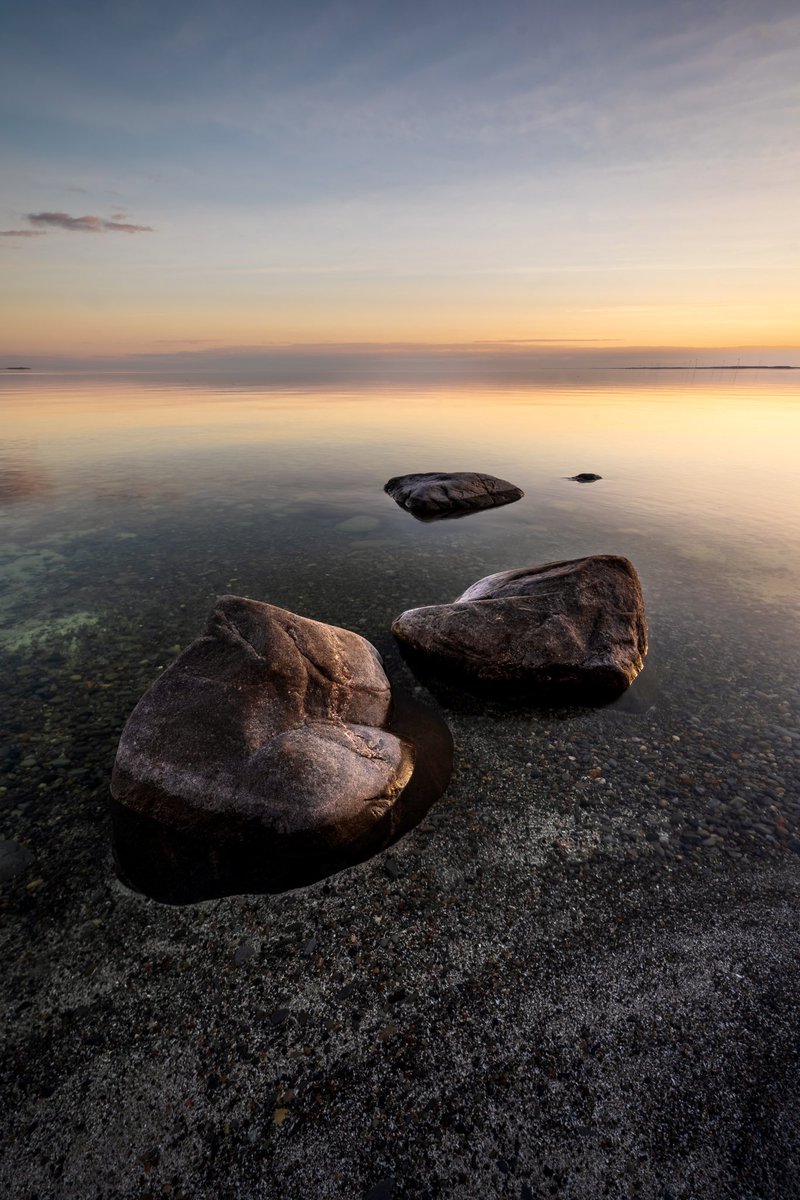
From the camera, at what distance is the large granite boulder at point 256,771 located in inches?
214

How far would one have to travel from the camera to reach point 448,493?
20.8 m

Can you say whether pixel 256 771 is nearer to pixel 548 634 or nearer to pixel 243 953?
pixel 243 953

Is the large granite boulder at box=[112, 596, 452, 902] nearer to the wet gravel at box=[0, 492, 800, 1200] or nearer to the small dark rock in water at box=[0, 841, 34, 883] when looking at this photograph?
the wet gravel at box=[0, 492, 800, 1200]

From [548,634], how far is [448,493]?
515 inches

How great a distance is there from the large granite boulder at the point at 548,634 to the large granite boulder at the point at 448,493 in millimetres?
10306

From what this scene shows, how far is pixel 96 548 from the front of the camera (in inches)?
614

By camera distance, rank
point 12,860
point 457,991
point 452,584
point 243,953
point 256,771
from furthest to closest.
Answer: point 452,584, point 256,771, point 12,860, point 243,953, point 457,991

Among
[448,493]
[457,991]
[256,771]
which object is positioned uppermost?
[256,771]

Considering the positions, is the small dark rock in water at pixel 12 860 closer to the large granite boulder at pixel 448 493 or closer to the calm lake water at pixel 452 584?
the calm lake water at pixel 452 584

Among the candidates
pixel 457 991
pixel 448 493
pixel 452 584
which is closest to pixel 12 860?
pixel 457 991

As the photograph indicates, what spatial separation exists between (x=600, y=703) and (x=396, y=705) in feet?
10.3

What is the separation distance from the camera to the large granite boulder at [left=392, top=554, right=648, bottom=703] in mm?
8406

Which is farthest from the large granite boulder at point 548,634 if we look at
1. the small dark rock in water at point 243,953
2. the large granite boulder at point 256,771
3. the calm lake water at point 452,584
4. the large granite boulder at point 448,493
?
the large granite boulder at point 448,493

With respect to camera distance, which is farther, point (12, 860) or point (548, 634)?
point (548, 634)
